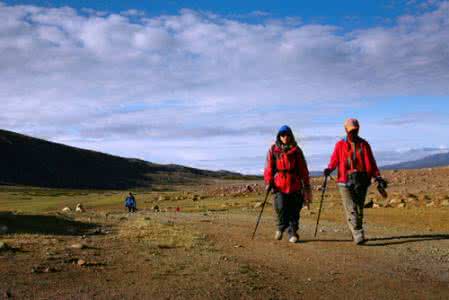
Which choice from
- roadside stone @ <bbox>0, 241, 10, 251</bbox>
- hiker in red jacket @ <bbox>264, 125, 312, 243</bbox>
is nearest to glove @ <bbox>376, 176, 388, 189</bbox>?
hiker in red jacket @ <bbox>264, 125, 312, 243</bbox>

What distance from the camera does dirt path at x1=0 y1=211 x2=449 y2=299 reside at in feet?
24.7

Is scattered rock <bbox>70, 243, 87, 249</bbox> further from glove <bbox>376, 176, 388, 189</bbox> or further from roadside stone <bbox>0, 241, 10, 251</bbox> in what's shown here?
glove <bbox>376, 176, 388, 189</bbox>

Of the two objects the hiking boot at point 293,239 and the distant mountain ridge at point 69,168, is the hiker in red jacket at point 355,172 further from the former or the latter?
the distant mountain ridge at point 69,168

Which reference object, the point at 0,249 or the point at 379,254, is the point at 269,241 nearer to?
the point at 379,254

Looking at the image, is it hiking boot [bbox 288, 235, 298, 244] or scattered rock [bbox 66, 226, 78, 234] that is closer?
hiking boot [bbox 288, 235, 298, 244]

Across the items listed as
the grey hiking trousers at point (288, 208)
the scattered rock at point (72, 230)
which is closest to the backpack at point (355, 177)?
the grey hiking trousers at point (288, 208)

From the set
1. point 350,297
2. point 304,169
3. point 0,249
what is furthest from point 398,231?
point 0,249

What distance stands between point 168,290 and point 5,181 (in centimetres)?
11358

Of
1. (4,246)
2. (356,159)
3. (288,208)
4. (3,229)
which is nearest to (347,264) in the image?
(356,159)

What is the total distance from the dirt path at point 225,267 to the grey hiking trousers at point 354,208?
36 centimetres

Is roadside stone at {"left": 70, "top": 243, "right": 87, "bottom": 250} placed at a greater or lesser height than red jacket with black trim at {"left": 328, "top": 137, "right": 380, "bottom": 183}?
lesser

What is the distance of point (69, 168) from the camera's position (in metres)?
132

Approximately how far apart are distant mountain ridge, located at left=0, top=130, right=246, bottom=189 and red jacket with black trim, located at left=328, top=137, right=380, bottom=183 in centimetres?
10862

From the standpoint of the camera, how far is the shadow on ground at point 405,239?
12.0 meters
